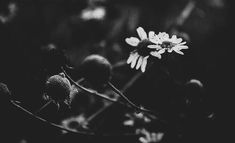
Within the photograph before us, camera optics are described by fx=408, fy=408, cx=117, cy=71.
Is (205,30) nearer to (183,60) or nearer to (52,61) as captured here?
(183,60)

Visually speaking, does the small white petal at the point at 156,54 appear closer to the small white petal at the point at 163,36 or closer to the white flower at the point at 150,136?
the small white petal at the point at 163,36

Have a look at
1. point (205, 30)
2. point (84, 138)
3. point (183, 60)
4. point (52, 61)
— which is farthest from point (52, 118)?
point (205, 30)

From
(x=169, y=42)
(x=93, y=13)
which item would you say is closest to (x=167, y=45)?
(x=169, y=42)

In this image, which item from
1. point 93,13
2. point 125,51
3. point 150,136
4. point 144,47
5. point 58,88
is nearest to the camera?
A: point 58,88

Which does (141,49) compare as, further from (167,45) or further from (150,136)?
(150,136)

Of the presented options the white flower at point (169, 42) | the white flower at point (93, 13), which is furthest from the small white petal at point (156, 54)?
the white flower at point (93, 13)

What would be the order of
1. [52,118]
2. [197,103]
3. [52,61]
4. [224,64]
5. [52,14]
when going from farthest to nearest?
[52,14]
[224,64]
[52,118]
[197,103]
[52,61]

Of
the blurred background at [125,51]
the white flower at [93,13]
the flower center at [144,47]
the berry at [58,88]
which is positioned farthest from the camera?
the white flower at [93,13]

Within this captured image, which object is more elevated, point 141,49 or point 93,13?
point 93,13

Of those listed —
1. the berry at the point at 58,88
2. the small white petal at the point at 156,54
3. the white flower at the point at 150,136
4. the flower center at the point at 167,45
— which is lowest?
the berry at the point at 58,88
